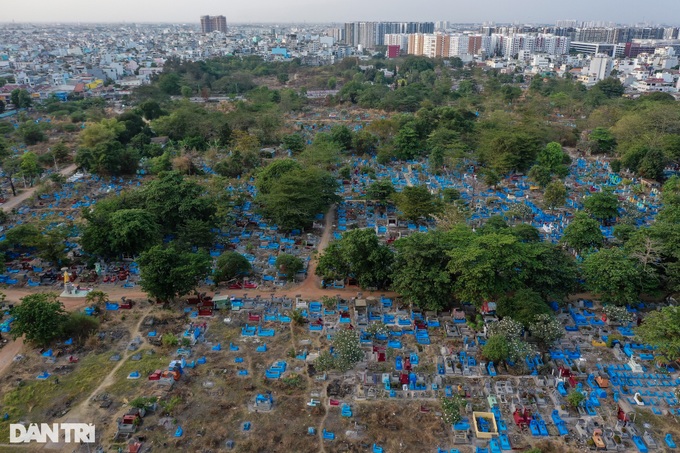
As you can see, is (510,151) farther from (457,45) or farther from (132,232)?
(457,45)

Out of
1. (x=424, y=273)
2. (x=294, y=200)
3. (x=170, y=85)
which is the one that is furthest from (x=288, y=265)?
(x=170, y=85)

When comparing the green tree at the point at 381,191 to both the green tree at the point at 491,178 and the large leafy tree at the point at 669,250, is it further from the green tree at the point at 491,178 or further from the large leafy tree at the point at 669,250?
the large leafy tree at the point at 669,250

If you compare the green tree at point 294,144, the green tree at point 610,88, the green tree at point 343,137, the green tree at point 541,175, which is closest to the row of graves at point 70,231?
the green tree at point 294,144

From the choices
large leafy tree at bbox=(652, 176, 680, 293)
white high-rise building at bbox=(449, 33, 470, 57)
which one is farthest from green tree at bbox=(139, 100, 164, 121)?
white high-rise building at bbox=(449, 33, 470, 57)

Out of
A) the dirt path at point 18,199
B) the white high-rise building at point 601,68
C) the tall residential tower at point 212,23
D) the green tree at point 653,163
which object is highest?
the tall residential tower at point 212,23

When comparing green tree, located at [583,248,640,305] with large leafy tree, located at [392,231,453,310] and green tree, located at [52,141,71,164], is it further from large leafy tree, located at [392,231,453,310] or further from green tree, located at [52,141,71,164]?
green tree, located at [52,141,71,164]
